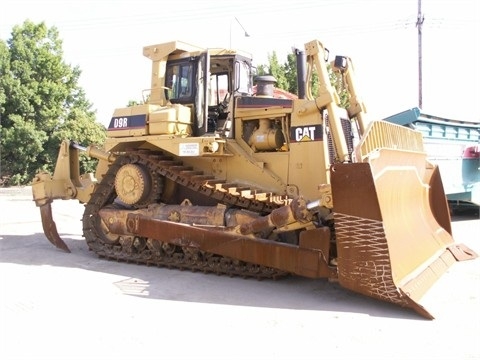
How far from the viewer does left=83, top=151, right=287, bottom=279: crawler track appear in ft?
20.9

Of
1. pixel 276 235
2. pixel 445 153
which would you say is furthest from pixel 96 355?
pixel 445 153

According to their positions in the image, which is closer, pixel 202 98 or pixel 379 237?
pixel 379 237

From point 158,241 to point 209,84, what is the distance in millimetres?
2491

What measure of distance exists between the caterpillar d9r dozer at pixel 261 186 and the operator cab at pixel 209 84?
0.7 inches

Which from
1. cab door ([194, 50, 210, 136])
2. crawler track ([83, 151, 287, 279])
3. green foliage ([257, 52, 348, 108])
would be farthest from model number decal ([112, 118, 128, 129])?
green foliage ([257, 52, 348, 108])

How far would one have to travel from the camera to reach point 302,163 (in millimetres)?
6383

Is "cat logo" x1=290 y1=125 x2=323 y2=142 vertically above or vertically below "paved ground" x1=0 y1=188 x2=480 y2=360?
above

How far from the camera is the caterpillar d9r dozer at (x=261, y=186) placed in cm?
496

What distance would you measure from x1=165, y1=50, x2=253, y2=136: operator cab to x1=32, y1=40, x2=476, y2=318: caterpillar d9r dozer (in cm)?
2

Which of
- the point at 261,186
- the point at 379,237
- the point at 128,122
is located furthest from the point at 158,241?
the point at 379,237

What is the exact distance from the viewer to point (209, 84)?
24.9 ft

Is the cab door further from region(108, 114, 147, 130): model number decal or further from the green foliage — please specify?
the green foliage

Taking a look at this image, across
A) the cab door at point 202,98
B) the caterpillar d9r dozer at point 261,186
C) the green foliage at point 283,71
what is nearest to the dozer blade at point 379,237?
the caterpillar d9r dozer at point 261,186

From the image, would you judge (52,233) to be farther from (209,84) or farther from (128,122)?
(209,84)
